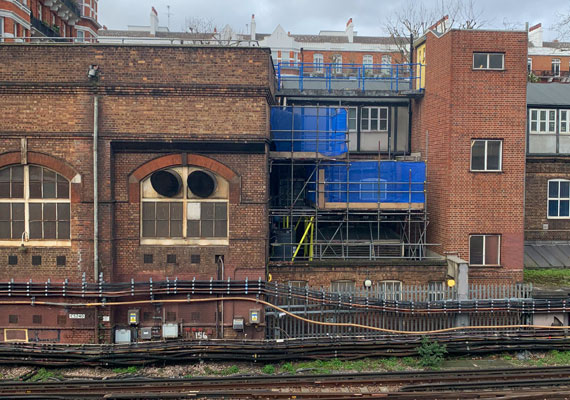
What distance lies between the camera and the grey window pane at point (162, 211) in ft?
51.5

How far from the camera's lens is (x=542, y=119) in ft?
74.7

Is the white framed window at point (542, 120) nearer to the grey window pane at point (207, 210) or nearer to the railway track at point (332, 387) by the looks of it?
the railway track at point (332, 387)

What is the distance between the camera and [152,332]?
1523cm

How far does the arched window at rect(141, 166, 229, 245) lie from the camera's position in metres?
15.6

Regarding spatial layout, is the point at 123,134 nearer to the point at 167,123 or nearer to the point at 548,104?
A: the point at 167,123

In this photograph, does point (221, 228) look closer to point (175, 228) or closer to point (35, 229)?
point (175, 228)

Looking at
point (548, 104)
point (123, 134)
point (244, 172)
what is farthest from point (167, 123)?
point (548, 104)

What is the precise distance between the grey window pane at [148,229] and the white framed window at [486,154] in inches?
418

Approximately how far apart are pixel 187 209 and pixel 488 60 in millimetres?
11136

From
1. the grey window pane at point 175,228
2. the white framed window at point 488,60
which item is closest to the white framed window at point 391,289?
the grey window pane at point 175,228

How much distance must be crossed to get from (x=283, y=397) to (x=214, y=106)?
8026 millimetres

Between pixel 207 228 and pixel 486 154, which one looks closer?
pixel 207 228

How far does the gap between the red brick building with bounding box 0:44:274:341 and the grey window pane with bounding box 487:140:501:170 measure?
26.0ft

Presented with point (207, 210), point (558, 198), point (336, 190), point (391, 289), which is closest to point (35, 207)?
point (207, 210)
